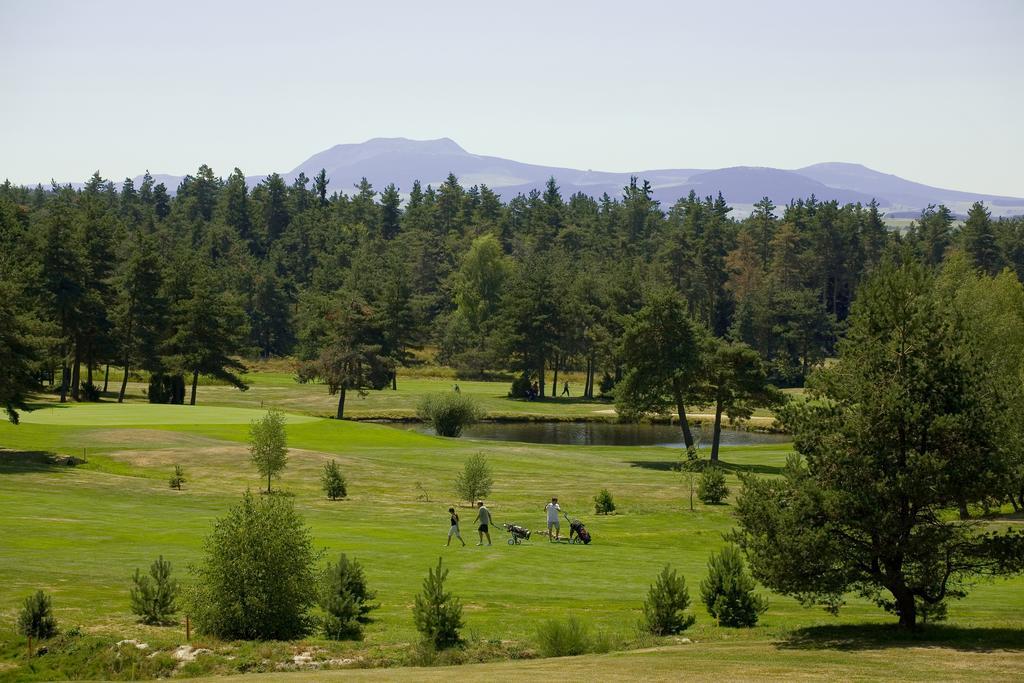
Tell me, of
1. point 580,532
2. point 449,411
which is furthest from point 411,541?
point 449,411

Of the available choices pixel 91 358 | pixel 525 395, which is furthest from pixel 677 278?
pixel 91 358

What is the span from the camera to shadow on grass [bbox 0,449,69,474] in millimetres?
54156

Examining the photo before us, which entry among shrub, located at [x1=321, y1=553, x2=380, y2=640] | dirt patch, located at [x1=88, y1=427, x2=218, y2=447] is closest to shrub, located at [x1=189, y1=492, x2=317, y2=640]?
shrub, located at [x1=321, y1=553, x2=380, y2=640]

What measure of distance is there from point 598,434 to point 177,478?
51.2 m

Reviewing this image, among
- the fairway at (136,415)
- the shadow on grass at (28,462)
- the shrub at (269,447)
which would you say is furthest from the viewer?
the fairway at (136,415)

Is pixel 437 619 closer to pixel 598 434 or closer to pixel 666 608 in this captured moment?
pixel 666 608

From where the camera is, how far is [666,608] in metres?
28.5

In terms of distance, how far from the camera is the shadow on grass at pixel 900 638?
25.7 meters

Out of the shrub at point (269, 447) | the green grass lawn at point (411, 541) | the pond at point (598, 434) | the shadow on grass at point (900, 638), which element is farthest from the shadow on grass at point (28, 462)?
the pond at point (598, 434)

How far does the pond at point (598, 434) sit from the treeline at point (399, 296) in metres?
7.03

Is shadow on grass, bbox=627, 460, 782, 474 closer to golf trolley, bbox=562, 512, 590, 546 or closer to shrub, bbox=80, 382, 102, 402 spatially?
golf trolley, bbox=562, 512, 590, 546

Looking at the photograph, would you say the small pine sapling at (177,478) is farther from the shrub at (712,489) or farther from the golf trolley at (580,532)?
the shrub at (712,489)

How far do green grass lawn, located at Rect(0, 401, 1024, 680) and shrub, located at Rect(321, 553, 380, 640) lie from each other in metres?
0.50

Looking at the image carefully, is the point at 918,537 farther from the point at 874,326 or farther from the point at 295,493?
the point at 295,493
